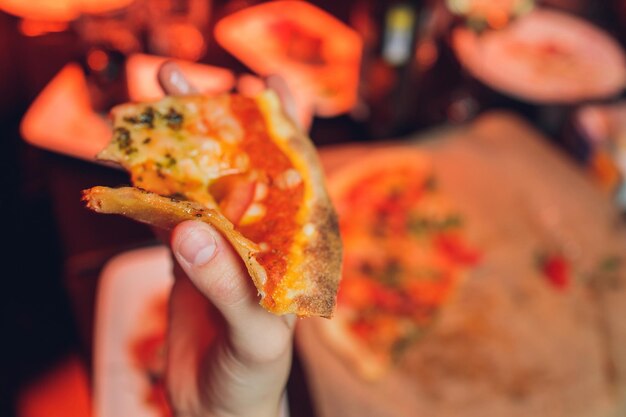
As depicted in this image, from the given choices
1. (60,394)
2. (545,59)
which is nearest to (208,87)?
(60,394)

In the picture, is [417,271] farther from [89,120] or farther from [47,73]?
[47,73]

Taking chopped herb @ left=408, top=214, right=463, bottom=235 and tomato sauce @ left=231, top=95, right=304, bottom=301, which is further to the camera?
chopped herb @ left=408, top=214, right=463, bottom=235

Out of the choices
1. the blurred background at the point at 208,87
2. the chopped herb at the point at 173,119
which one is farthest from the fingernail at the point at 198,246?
the blurred background at the point at 208,87

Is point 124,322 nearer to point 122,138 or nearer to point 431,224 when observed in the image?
point 122,138

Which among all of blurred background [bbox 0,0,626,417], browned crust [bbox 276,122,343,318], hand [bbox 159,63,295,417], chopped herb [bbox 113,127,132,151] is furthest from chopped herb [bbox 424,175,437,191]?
chopped herb [bbox 113,127,132,151]

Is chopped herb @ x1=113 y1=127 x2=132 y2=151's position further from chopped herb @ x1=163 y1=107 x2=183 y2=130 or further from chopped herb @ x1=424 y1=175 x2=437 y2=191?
chopped herb @ x1=424 y1=175 x2=437 y2=191

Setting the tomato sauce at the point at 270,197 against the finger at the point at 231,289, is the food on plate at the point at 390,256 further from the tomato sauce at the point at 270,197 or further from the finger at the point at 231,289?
the tomato sauce at the point at 270,197

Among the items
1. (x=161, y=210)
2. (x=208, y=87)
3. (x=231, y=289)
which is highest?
(x=161, y=210)
